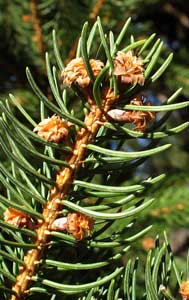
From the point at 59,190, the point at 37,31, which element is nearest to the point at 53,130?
the point at 59,190

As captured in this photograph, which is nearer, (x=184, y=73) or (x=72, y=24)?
(x=72, y=24)

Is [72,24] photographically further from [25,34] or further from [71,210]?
[71,210]

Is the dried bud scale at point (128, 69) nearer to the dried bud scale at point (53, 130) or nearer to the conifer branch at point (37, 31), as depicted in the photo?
the dried bud scale at point (53, 130)

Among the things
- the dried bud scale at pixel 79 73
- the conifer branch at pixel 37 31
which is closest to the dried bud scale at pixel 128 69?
the dried bud scale at pixel 79 73

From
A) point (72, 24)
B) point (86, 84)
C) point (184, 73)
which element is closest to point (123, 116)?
point (86, 84)

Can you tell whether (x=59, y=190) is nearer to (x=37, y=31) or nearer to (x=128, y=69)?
(x=128, y=69)

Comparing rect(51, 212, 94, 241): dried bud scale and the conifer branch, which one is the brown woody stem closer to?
rect(51, 212, 94, 241): dried bud scale

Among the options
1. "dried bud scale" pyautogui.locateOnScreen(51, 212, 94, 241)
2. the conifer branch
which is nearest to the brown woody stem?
"dried bud scale" pyautogui.locateOnScreen(51, 212, 94, 241)

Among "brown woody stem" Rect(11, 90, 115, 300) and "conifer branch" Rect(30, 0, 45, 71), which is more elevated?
"conifer branch" Rect(30, 0, 45, 71)
